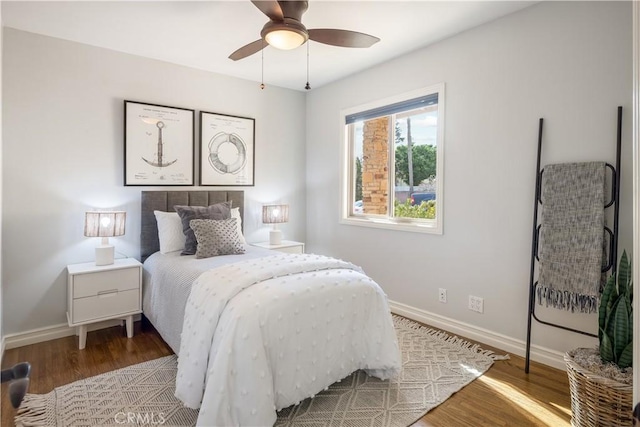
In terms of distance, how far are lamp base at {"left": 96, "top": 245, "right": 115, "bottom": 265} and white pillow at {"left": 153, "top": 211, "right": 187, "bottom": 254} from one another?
0.40m

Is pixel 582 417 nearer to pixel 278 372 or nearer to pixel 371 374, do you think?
pixel 371 374

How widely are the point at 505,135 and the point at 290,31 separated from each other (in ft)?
5.83

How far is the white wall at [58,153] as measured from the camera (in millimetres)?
2770

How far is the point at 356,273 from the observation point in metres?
2.34

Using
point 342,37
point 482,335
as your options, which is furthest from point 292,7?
point 482,335

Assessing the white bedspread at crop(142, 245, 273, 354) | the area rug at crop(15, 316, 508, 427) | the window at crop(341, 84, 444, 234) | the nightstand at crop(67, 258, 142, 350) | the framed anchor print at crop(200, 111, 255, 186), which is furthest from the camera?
the framed anchor print at crop(200, 111, 255, 186)

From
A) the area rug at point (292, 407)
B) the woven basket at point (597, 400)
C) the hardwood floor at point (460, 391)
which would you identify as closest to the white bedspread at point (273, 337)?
the area rug at point (292, 407)

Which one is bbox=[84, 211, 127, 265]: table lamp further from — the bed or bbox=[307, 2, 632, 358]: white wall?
bbox=[307, 2, 632, 358]: white wall

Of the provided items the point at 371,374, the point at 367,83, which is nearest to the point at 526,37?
the point at 367,83

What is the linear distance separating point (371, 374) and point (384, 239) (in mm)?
1613

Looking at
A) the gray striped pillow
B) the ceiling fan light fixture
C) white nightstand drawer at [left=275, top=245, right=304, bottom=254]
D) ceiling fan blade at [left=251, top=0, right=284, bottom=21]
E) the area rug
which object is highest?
ceiling fan blade at [left=251, top=0, right=284, bottom=21]

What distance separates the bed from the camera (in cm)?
164

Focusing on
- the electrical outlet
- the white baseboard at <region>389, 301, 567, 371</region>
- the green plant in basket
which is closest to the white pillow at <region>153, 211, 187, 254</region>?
the white baseboard at <region>389, 301, 567, 371</region>

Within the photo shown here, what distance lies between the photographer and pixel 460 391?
2156 mm
